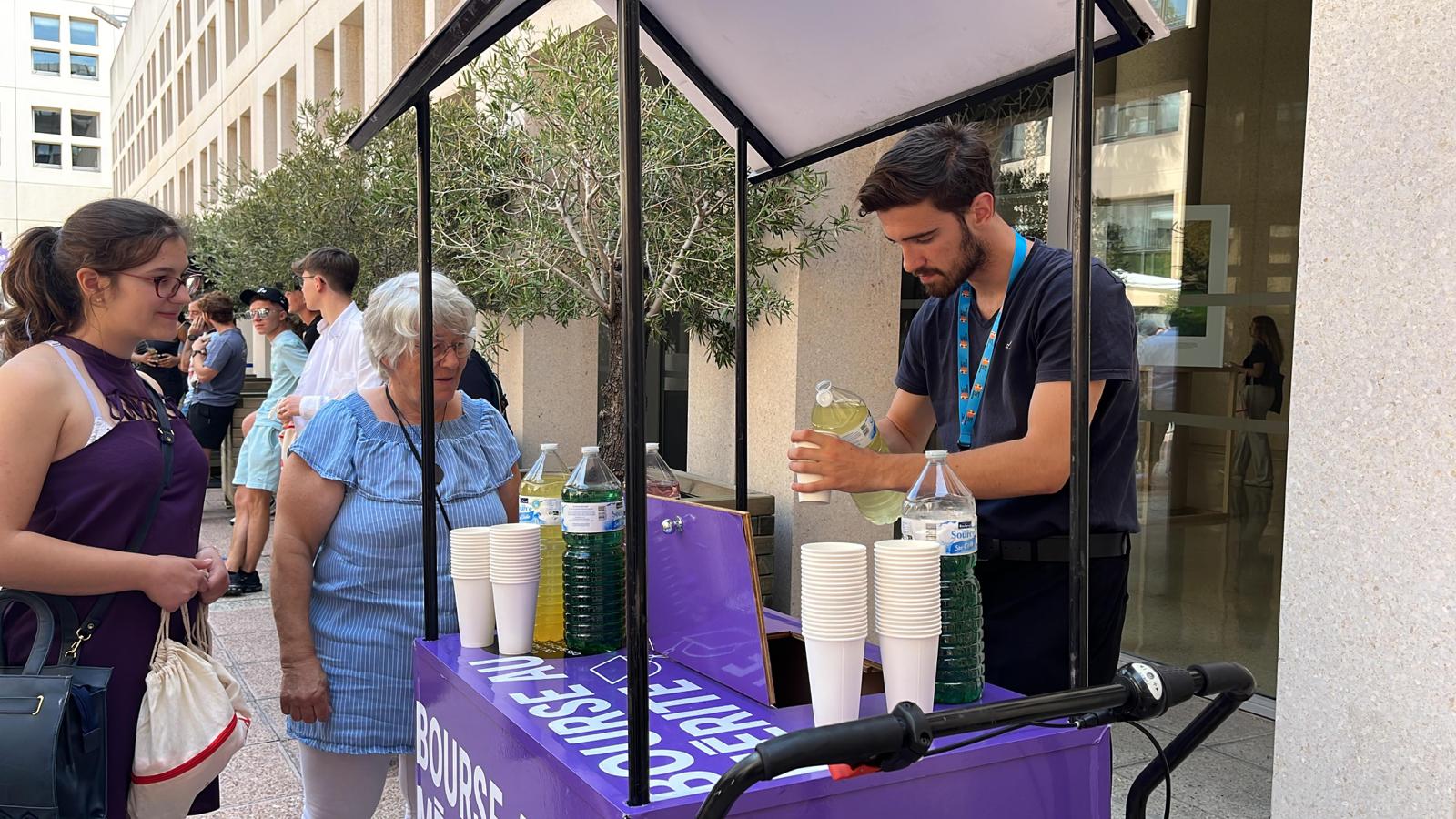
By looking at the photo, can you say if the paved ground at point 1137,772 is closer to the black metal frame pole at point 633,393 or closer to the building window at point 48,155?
the black metal frame pole at point 633,393

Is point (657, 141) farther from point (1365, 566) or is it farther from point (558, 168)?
point (1365, 566)

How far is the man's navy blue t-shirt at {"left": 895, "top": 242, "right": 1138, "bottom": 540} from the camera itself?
81.5 inches

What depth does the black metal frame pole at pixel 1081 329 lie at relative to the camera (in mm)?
1509

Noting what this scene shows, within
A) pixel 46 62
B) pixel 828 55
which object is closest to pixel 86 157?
pixel 46 62

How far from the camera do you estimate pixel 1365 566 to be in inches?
112

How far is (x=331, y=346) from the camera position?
5105mm

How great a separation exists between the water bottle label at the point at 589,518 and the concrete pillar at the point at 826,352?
3491 millimetres

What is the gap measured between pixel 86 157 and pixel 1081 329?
67302mm

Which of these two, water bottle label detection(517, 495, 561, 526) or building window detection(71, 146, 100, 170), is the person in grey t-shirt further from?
building window detection(71, 146, 100, 170)

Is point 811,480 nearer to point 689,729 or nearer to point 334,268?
point 689,729

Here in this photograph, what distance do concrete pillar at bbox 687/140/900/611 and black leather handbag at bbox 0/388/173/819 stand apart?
3.80 meters

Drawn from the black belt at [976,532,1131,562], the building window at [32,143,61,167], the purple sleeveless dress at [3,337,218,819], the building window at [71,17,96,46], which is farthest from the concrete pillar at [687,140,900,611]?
→ the building window at [71,17,96,46]

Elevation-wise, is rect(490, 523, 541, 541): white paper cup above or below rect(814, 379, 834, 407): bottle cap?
below

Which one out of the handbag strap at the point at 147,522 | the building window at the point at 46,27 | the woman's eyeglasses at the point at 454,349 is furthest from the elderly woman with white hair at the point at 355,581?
the building window at the point at 46,27
